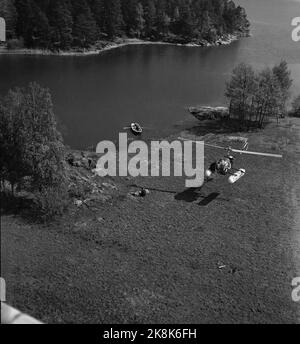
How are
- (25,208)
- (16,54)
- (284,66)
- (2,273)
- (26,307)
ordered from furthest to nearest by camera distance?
1. (16,54)
2. (284,66)
3. (25,208)
4. (26,307)
5. (2,273)

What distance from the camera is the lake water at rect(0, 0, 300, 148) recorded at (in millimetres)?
75625

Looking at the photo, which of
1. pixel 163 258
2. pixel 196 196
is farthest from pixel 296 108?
pixel 163 258

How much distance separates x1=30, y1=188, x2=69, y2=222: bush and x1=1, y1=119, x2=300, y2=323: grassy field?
104cm

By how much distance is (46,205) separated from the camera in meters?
35.8

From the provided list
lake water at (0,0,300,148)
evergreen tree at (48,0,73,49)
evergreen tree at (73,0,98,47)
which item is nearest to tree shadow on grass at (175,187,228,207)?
lake water at (0,0,300,148)

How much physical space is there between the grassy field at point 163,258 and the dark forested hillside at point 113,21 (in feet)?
300

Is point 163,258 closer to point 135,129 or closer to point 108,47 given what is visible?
point 135,129

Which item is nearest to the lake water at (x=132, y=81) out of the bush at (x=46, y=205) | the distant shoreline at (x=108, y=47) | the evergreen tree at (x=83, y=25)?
the distant shoreline at (x=108, y=47)

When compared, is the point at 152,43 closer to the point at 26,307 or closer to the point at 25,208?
the point at 25,208

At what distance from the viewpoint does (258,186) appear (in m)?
48.9

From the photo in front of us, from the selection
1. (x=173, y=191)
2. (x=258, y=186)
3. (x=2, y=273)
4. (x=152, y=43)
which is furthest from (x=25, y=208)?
(x=152, y=43)

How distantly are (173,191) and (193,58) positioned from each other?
10047 cm

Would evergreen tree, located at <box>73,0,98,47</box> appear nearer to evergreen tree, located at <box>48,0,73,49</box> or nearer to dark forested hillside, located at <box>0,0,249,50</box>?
→ dark forested hillside, located at <box>0,0,249,50</box>

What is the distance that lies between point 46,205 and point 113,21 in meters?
119
